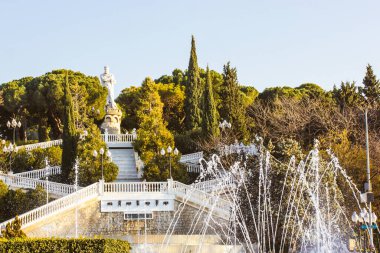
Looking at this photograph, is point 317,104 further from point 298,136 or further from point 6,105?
point 6,105

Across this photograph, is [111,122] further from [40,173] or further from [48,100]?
[40,173]

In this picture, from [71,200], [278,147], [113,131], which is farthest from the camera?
[113,131]

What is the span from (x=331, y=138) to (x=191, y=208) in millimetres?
7779

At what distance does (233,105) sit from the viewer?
146 feet

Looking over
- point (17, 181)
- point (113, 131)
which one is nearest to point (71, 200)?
point (17, 181)

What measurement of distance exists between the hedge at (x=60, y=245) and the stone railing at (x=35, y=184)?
32.8ft

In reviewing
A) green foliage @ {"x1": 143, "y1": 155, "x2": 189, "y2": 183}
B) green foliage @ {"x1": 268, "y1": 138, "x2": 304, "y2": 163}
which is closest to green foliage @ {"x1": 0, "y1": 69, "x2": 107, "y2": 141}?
green foliage @ {"x1": 143, "y1": 155, "x2": 189, "y2": 183}

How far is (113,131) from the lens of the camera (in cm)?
4772

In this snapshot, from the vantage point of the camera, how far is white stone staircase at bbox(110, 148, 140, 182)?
132 feet

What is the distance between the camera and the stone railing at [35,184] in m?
34.4

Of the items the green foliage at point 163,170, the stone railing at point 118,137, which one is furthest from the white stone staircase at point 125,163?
the green foliage at point 163,170

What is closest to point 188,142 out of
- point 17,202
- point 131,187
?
point 131,187

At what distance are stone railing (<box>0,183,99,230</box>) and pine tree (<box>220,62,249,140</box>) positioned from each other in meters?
12.3

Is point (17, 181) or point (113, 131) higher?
point (113, 131)
